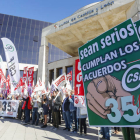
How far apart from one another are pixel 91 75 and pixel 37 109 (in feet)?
18.9

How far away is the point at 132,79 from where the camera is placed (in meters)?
2.08

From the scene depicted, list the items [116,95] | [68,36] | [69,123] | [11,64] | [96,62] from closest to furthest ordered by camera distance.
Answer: [116,95]
[96,62]
[69,123]
[11,64]
[68,36]

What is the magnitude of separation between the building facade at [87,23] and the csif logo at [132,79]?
10.8 m

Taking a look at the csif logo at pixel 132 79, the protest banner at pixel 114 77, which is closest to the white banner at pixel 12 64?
the protest banner at pixel 114 77

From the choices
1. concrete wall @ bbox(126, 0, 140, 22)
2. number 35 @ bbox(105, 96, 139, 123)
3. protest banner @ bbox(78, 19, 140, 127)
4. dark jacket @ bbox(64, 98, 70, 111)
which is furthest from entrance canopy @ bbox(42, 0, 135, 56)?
number 35 @ bbox(105, 96, 139, 123)

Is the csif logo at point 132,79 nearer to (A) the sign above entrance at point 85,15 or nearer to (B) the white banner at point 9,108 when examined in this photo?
(B) the white banner at point 9,108

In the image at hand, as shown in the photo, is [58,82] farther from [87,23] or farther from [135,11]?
[87,23]

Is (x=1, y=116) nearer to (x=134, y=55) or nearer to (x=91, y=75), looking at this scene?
(x=91, y=75)

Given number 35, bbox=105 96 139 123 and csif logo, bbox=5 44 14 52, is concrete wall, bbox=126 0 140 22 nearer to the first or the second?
csif logo, bbox=5 44 14 52

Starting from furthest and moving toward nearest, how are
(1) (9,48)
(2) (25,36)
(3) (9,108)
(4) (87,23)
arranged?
(2) (25,36), (4) (87,23), (1) (9,48), (3) (9,108)

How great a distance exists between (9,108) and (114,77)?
882cm

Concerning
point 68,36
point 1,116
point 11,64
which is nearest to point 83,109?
point 11,64

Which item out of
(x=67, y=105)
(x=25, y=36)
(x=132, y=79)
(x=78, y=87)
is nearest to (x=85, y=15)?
(x=67, y=105)

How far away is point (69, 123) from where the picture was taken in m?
6.05
